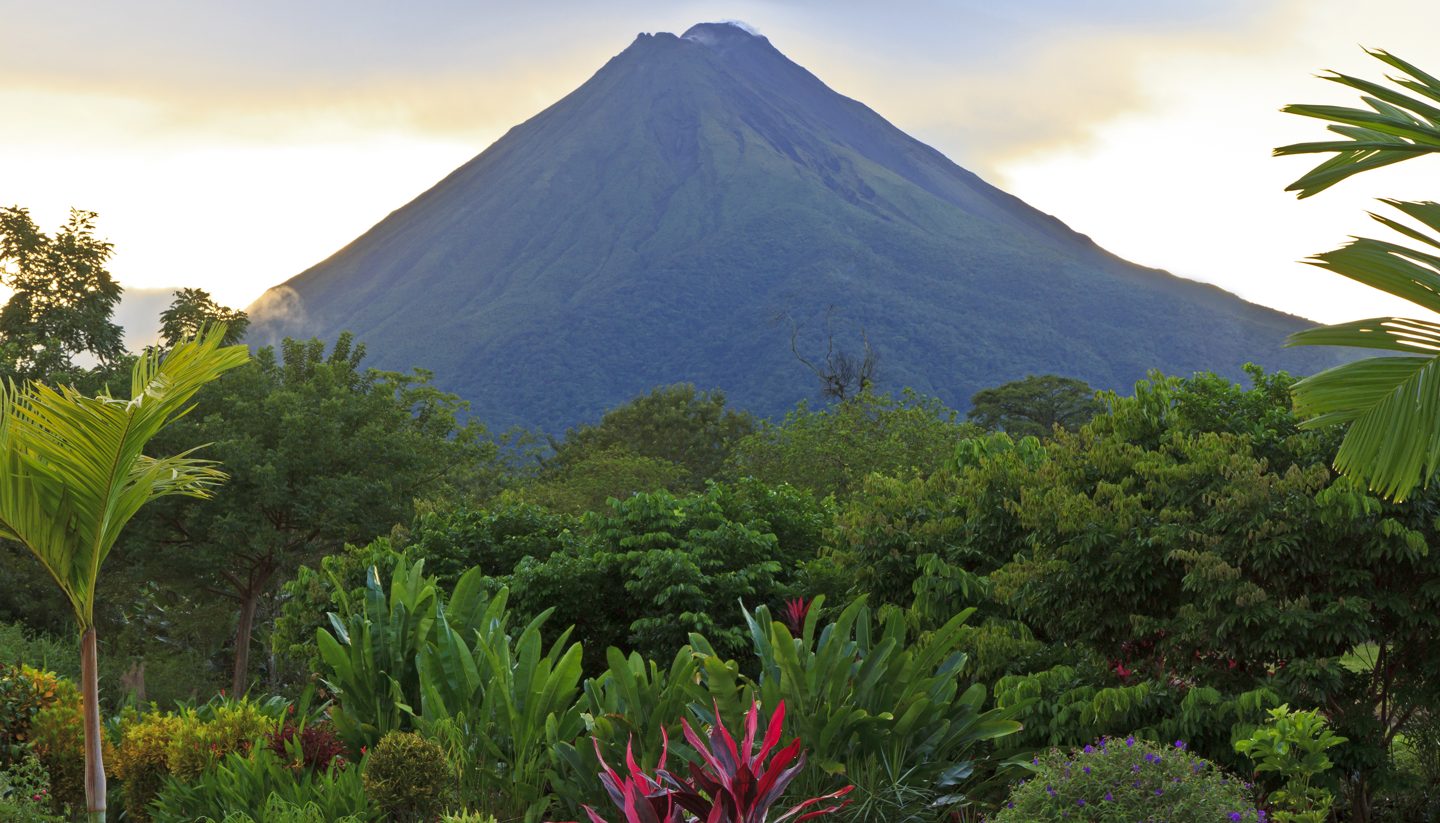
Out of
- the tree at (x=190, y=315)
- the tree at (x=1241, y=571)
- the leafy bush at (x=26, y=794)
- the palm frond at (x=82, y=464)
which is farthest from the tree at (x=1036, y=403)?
the palm frond at (x=82, y=464)

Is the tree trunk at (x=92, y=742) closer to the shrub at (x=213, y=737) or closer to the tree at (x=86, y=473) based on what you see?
the tree at (x=86, y=473)

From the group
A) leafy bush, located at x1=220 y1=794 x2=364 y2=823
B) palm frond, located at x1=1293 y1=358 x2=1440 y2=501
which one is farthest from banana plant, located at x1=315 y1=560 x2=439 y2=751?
palm frond, located at x1=1293 y1=358 x2=1440 y2=501

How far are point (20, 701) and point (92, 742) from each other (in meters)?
2.90

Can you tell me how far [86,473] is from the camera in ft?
22.2

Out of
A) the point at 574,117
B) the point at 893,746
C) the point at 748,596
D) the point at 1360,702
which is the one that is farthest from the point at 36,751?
the point at 574,117

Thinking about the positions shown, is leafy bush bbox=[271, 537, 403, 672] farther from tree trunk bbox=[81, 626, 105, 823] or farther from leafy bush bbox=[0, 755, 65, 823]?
tree trunk bbox=[81, 626, 105, 823]

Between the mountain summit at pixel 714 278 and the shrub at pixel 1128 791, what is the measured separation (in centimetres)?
11740

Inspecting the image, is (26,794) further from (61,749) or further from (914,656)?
(914,656)

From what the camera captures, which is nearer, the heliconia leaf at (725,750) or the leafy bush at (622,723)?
the heliconia leaf at (725,750)

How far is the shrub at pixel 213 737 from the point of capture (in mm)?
7504

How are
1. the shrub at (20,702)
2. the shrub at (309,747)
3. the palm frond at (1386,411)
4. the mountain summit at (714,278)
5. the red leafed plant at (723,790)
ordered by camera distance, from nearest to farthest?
the red leafed plant at (723,790) → the palm frond at (1386,411) → the shrub at (309,747) → the shrub at (20,702) → the mountain summit at (714,278)

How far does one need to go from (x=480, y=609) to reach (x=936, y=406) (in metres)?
28.6

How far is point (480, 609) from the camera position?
29.9 feet

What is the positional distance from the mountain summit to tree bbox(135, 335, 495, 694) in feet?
312
